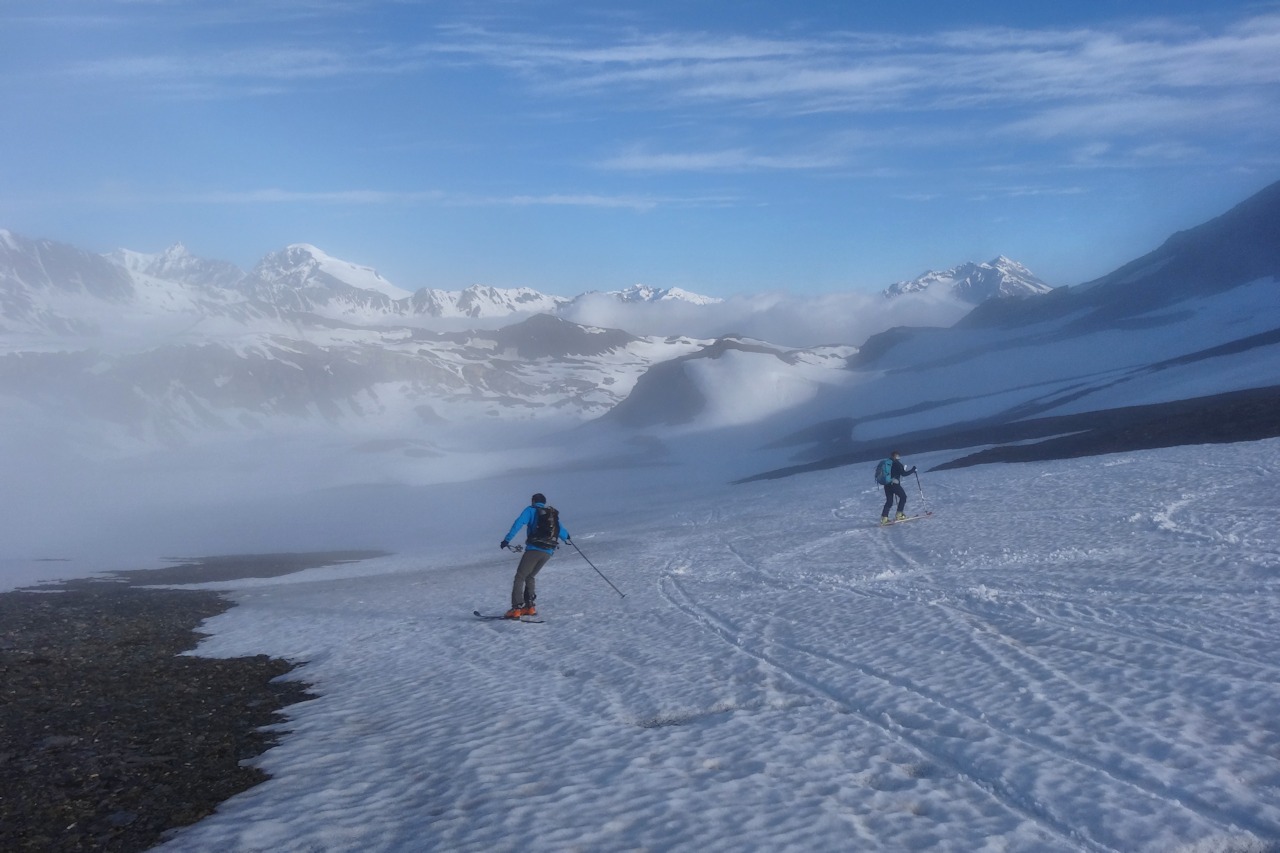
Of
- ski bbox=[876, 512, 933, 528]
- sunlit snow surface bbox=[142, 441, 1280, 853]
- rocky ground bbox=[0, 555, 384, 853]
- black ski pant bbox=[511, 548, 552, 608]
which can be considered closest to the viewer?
sunlit snow surface bbox=[142, 441, 1280, 853]

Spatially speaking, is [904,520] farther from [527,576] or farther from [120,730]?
[120,730]

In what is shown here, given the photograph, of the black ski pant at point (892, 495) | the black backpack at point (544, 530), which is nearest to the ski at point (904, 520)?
the black ski pant at point (892, 495)

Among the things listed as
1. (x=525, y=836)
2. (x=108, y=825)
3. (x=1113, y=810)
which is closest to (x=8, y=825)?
(x=108, y=825)

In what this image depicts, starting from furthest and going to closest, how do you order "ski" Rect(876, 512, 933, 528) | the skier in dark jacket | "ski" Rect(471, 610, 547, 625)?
"ski" Rect(876, 512, 933, 528)
the skier in dark jacket
"ski" Rect(471, 610, 547, 625)

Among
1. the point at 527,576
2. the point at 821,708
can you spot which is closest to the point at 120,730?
the point at 821,708

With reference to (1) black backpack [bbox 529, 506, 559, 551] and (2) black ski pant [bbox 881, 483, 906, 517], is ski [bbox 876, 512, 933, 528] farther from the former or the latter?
(1) black backpack [bbox 529, 506, 559, 551]

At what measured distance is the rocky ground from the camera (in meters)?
8.04

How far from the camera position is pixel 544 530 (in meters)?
18.8

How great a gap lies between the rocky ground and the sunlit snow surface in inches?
23.3

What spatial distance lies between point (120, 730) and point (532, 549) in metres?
8.93

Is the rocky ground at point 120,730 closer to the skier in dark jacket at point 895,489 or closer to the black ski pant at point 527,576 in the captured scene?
the black ski pant at point 527,576

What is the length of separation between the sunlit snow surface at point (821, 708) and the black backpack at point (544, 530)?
5.64ft

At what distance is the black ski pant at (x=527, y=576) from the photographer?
1866 centimetres

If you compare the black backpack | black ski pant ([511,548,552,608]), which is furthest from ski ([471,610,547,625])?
the black backpack
